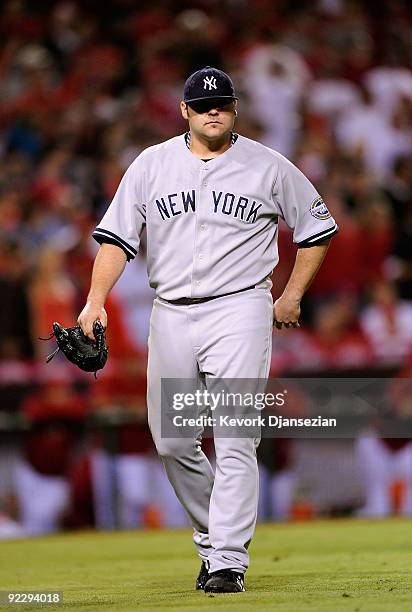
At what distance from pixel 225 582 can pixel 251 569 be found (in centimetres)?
105

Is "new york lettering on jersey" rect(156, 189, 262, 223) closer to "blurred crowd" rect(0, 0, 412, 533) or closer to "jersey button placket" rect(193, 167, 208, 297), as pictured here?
"jersey button placket" rect(193, 167, 208, 297)

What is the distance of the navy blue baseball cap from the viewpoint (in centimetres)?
482

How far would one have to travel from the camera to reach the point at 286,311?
498 centimetres

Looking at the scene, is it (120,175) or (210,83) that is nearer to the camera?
(210,83)

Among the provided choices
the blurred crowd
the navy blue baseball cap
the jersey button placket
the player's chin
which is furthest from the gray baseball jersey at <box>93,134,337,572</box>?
the blurred crowd

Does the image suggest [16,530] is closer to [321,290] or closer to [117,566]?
[117,566]

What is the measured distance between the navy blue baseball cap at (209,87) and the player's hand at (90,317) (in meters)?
0.88

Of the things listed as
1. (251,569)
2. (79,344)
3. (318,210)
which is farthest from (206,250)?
(251,569)

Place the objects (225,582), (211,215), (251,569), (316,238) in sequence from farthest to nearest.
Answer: (251,569) < (316,238) < (211,215) < (225,582)

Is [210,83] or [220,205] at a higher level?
[210,83]

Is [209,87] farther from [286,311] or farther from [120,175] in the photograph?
[120,175]

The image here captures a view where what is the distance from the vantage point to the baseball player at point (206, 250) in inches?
192

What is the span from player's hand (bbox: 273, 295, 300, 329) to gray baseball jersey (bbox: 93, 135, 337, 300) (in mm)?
132

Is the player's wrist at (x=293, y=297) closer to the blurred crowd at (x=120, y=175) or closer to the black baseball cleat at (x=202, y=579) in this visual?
the black baseball cleat at (x=202, y=579)
